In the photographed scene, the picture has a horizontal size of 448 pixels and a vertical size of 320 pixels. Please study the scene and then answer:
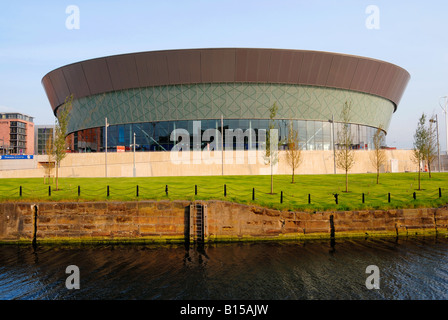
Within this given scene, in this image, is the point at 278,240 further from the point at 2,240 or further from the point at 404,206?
the point at 2,240

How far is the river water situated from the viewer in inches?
428

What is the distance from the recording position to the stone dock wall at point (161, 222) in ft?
60.8

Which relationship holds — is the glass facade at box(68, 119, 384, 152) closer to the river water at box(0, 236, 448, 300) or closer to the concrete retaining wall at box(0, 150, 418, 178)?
the concrete retaining wall at box(0, 150, 418, 178)

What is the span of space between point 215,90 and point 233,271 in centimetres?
3707

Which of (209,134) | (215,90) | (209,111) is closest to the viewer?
(215,90)

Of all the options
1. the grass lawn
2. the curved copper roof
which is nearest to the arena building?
the curved copper roof

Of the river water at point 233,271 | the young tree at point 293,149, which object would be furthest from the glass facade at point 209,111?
the river water at point 233,271

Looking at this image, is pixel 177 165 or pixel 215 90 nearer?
pixel 177 165

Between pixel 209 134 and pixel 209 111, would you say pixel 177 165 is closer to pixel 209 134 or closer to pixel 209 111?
pixel 209 134

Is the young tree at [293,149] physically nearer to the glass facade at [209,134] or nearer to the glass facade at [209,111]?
the glass facade at [209,134]

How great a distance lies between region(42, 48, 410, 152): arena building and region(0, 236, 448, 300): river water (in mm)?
31543

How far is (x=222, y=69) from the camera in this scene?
151ft

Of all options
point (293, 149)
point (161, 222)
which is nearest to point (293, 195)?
point (161, 222)

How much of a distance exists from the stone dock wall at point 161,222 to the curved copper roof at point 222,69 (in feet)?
102
